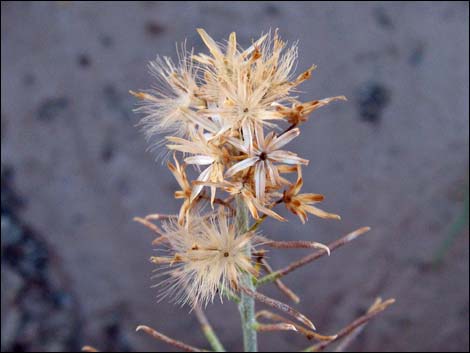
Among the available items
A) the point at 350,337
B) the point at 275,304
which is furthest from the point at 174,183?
the point at 275,304

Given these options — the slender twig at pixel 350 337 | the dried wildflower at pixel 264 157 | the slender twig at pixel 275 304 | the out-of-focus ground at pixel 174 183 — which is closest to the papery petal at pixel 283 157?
the dried wildflower at pixel 264 157

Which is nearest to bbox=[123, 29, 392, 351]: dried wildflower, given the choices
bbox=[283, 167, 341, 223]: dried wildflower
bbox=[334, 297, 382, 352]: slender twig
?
bbox=[283, 167, 341, 223]: dried wildflower

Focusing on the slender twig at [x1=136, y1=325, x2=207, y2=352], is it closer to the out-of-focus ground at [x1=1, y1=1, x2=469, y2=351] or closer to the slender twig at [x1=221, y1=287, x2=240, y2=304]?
the slender twig at [x1=221, y1=287, x2=240, y2=304]

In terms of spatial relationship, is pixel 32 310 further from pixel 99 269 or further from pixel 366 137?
pixel 366 137

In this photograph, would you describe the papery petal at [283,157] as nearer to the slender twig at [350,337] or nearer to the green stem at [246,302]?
the green stem at [246,302]

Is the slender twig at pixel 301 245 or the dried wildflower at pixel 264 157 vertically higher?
the dried wildflower at pixel 264 157

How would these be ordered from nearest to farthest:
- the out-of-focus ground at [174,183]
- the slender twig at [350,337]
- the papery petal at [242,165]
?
1. the papery petal at [242,165]
2. the slender twig at [350,337]
3. the out-of-focus ground at [174,183]

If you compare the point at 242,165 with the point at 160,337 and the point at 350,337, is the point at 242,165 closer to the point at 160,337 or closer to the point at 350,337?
the point at 160,337

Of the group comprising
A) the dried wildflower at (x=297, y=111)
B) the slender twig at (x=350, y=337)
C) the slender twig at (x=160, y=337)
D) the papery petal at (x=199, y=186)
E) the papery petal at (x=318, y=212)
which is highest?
the dried wildflower at (x=297, y=111)
